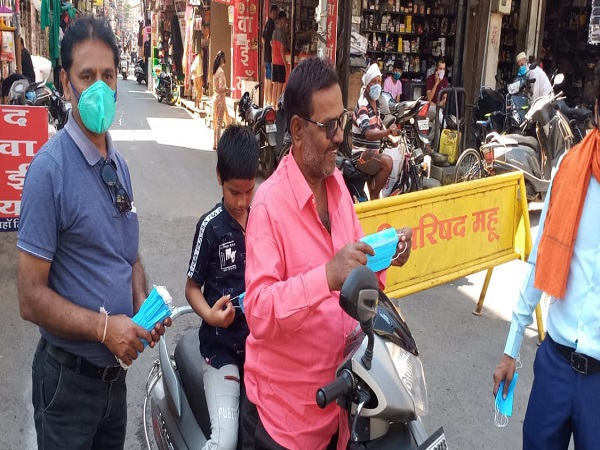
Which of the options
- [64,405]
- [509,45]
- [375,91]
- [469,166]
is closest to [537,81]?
[469,166]

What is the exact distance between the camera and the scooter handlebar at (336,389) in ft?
5.21

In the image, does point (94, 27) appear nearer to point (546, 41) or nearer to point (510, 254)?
point (510, 254)

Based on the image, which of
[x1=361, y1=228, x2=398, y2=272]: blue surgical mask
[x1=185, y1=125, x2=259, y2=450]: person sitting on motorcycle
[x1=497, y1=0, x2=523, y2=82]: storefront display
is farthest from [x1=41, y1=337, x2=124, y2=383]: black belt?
[x1=497, y1=0, x2=523, y2=82]: storefront display

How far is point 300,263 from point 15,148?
4673mm

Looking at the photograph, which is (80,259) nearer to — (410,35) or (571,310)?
(571,310)

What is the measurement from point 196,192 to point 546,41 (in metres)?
10.8

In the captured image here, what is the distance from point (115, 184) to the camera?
2.17 m

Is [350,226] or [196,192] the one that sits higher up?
[350,226]

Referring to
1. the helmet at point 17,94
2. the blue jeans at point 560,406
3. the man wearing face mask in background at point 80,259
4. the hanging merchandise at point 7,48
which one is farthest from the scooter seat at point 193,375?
the hanging merchandise at point 7,48

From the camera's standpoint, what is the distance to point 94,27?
2.16 metres

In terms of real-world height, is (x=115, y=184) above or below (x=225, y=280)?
above

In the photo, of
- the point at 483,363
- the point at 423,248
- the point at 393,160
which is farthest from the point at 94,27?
the point at 393,160

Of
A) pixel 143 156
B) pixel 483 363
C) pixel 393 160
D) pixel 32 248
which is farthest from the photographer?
pixel 143 156

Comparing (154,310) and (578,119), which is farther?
(578,119)
